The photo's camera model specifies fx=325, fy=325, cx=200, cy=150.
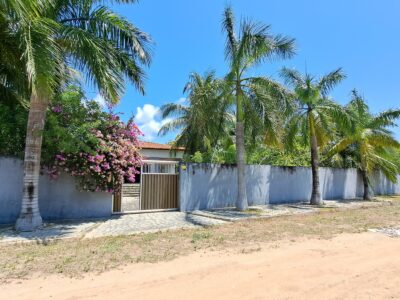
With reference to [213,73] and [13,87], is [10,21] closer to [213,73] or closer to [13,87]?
[13,87]

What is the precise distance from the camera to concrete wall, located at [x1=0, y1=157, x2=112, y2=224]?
32.3 ft

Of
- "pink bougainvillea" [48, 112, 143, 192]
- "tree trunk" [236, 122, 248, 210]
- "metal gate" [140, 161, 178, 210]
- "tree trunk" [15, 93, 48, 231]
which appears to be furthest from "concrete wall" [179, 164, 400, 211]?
"tree trunk" [15, 93, 48, 231]

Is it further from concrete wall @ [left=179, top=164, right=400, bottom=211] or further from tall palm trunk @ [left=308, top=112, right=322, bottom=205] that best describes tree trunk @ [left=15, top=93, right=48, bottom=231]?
tall palm trunk @ [left=308, top=112, right=322, bottom=205]

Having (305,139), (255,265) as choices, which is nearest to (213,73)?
(305,139)

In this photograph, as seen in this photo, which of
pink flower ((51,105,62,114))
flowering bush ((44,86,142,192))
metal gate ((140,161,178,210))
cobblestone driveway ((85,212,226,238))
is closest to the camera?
cobblestone driveway ((85,212,226,238))

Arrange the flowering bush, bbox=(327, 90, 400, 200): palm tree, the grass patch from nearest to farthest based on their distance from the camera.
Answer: the grass patch
the flowering bush
bbox=(327, 90, 400, 200): palm tree

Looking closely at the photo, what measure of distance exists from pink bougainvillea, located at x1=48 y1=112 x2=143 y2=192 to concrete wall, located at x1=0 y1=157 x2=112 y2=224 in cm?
62

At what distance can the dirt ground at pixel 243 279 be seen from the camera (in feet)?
14.7

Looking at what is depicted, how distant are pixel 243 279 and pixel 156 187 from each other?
8316mm

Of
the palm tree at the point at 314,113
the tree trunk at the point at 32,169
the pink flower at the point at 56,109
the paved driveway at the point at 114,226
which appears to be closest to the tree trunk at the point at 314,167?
the palm tree at the point at 314,113

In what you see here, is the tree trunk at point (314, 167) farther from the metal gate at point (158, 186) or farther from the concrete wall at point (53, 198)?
the concrete wall at point (53, 198)

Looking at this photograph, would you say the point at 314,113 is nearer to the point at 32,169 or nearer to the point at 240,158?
the point at 240,158

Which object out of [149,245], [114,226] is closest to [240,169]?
[114,226]

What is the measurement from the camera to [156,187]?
13031 millimetres
